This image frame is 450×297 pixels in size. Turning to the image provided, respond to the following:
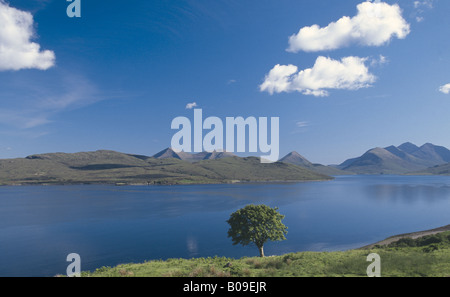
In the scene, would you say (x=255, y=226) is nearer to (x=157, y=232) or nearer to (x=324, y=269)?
(x=324, y=269)

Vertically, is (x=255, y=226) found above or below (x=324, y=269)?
below

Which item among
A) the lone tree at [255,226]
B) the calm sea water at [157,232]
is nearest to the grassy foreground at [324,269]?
the lone tree at [255,226]

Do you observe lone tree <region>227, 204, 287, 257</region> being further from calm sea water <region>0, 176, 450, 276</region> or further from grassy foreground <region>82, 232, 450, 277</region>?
grassy foreground <region>82, 232, 450, 277</region>

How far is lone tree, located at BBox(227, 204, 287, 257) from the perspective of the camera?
195ft

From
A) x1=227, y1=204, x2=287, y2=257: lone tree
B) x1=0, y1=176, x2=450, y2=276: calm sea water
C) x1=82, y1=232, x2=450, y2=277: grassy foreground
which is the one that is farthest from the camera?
x1=0, y1=176, x2=450, y2=276: calm sea water

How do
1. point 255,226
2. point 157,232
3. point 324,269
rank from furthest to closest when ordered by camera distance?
point 157,232 → point 255,226 → point 324,269

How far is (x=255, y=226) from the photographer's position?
5966 cm

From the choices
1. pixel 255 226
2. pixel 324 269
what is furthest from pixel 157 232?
pixel 324 269

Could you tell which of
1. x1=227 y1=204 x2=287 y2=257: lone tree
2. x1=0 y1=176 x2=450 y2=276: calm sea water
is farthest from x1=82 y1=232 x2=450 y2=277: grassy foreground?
x1=0 y1=176 x2=450 y2=276: calm sea water

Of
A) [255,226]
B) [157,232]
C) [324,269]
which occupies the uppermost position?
[324,269]

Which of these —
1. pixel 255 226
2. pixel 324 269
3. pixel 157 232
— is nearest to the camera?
pixel 324 269

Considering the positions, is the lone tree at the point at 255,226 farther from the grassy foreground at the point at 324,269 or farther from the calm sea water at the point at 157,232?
the grassy foreground at the point at 324,269

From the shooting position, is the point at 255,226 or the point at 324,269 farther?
the point at 255,226
